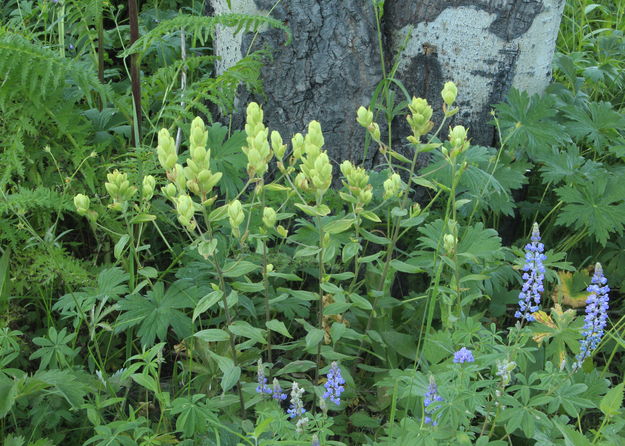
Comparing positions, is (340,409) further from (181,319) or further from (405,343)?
(181,319)

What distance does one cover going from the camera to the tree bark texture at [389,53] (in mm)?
2535

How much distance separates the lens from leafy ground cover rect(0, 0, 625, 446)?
5.47ft

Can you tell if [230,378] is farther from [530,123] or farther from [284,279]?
[530,123]

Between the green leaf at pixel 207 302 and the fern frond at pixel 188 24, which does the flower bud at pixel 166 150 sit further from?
the fern frond at pixel 188 24

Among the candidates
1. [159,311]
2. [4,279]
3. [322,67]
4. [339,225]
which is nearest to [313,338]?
[339,225]

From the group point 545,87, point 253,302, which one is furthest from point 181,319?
point 545,87

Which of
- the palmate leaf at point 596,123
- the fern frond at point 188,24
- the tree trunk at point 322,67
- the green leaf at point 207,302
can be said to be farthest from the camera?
the palmate leaf at point 596,123

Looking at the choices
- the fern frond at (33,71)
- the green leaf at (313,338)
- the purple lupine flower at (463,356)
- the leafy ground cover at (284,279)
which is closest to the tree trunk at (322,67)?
the leafy ground cover at (284,279)

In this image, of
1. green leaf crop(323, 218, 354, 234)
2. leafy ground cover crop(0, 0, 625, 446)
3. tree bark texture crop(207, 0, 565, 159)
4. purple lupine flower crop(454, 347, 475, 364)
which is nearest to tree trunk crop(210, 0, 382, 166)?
tree bark texture crop(207, 0, 565, 159)

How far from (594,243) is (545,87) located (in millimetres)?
648

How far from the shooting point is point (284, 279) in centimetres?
233

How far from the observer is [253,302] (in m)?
2.19

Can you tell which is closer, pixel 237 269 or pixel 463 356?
pixel 463 356

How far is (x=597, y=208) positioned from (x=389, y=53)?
96 cm
